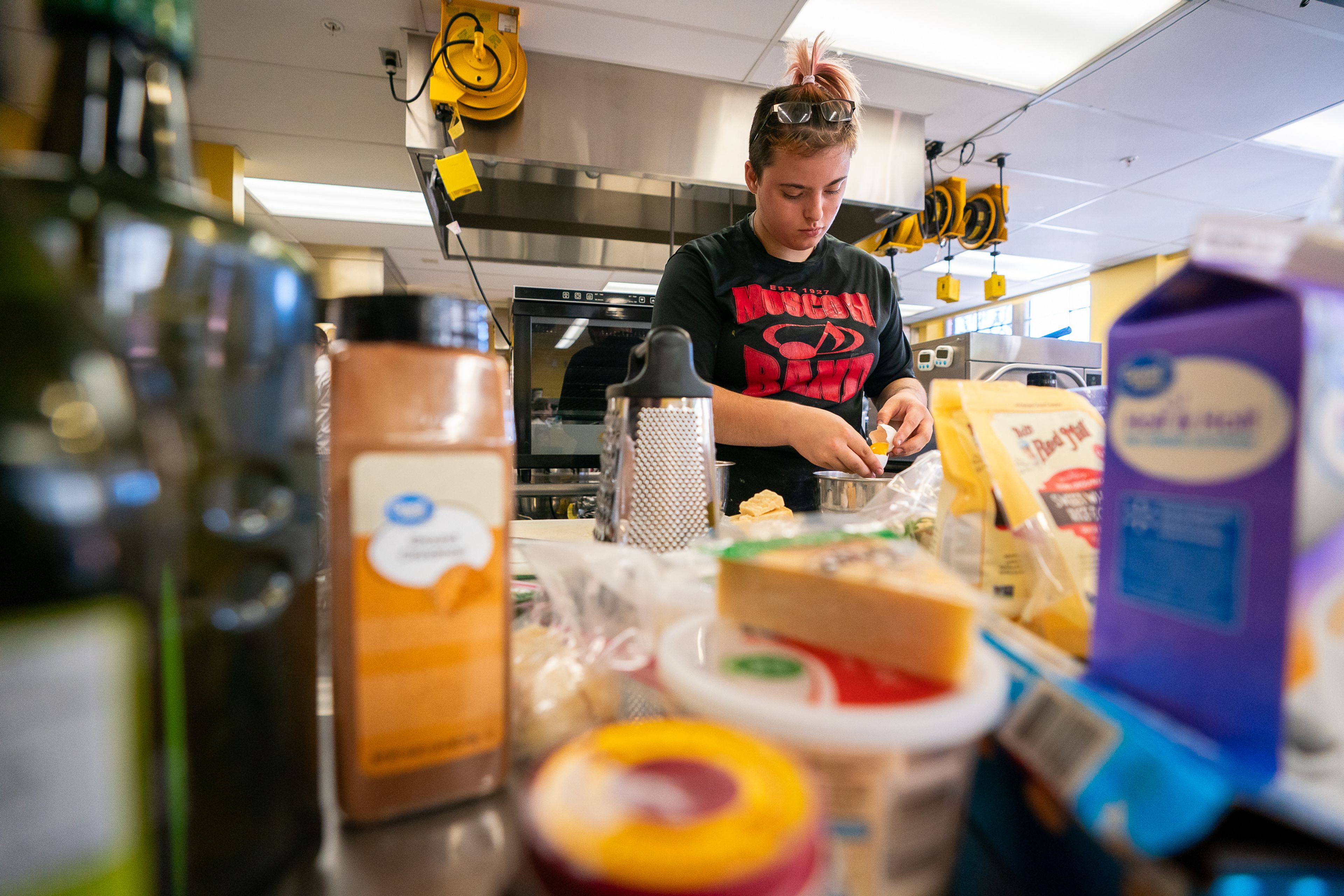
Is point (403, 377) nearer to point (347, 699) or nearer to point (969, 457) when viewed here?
point (347, 699)

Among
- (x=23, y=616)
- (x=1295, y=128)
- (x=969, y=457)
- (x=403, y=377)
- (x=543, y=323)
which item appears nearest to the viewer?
(x=23, y=616)

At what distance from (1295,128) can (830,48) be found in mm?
2324

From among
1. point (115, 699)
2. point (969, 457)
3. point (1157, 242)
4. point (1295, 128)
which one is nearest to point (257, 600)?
point (115, 699)

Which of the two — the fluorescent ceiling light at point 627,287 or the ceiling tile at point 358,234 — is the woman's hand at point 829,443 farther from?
the fluorescent ceiling light at point 627,287

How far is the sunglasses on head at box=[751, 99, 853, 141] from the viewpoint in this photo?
1.04 meters

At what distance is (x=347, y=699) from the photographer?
24cm

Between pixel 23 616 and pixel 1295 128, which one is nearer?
pixel 23 616

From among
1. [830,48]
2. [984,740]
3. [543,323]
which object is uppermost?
[830,48]

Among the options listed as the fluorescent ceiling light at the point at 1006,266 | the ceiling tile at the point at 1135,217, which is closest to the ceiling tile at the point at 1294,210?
the ceiling tile at the point at 1135,217

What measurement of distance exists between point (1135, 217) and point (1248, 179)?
641mm

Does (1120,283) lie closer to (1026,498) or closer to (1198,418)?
(1026,498)

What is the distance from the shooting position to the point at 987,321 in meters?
6.88

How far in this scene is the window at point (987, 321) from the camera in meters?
6.60

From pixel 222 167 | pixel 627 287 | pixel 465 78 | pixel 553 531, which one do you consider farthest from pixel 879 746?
pixel 627 287
